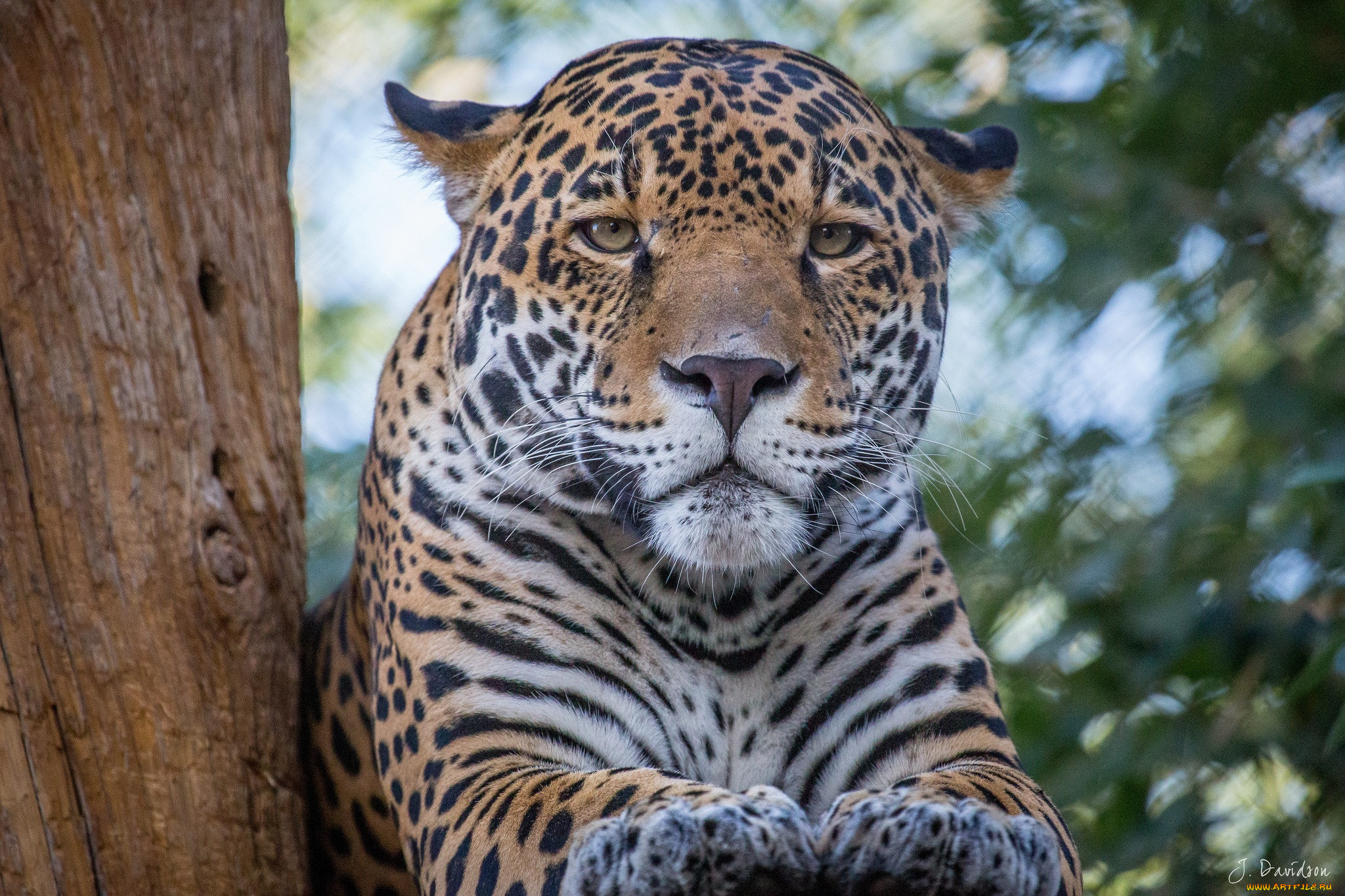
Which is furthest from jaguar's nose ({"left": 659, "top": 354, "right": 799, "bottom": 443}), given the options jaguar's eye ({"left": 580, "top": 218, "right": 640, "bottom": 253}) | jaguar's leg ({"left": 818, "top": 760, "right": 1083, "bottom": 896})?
jaguar's leg ({"left": 818, "top": 760, "right": 1083, "bottom": 896})

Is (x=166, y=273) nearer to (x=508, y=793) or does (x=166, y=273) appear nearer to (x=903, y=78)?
(x=508, y=793)

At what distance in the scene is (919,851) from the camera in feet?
7.63

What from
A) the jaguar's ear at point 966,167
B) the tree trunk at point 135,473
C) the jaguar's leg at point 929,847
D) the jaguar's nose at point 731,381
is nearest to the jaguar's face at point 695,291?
the jaguar's nose at point 731,381

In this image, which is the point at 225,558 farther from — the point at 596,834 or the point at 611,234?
the point at 596,834

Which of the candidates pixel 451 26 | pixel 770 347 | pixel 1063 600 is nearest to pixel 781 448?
pixel 770 347

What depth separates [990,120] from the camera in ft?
17.8

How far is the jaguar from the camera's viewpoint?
115 inches

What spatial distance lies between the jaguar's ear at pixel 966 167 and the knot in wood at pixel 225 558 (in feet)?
6.80

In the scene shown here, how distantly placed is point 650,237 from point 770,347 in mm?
506

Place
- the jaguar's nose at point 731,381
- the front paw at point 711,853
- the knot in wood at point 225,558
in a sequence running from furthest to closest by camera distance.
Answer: the knot in wood at point 225,558
the jaguar's nose at point 731,381
the front paw at point 711,853

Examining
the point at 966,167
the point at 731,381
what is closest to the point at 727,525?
the point at 731,381

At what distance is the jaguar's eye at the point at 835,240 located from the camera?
3.29 metres

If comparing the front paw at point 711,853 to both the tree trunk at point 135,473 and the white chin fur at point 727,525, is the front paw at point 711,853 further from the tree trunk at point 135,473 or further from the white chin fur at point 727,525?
the tree trunk at point 135,473
